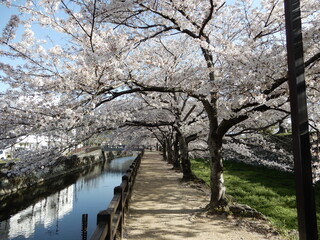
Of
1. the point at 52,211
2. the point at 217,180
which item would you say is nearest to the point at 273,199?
the point at 217,180

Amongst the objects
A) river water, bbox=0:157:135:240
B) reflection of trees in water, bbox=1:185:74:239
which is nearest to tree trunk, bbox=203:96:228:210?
river water, bbox=0:157:135:240

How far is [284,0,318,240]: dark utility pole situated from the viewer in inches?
94.2

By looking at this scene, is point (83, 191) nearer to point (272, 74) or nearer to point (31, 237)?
point (31, 237)

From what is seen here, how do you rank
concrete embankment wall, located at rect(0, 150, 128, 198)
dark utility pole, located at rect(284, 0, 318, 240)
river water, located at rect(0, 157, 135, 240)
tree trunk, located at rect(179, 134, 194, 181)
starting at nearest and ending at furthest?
dark utility pole, located at rect(284, 0, 318, 240) < river water, located at rect(0, 157, 135, 240) < tree trunk, located at rect(179, 134, 194, 181) < concrete embankment wall, located at rect(0, 150, 128, 198)

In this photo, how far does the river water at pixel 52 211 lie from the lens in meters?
10.3

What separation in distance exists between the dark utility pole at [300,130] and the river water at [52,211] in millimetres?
8984

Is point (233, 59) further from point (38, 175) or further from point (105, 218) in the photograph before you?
point (38, 175)

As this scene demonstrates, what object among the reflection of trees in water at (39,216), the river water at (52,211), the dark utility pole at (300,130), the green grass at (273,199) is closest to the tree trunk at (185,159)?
the green grass at (273,199)

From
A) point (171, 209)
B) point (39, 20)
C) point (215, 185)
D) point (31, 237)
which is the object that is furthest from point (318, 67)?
point (31, 237)

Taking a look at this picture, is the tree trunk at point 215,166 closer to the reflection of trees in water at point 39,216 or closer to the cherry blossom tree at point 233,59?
the cherry blossom tree at point 233,59

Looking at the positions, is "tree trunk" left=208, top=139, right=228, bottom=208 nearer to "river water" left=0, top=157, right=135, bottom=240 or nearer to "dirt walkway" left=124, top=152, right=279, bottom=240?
"dirt walkway" left=124, top=152, right=279, bottom=240

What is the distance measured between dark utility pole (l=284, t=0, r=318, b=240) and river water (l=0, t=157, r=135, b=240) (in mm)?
8984

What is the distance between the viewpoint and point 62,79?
4711 millimetres

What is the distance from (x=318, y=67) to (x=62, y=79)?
5.22 m
